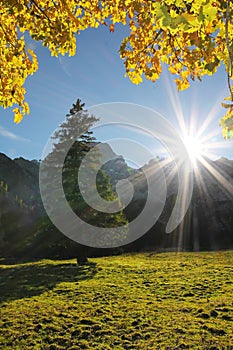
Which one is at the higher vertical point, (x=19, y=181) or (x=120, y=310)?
(x=19, y=181)

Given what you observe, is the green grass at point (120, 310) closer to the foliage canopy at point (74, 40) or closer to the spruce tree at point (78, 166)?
the spruce tree at point (78, 166)

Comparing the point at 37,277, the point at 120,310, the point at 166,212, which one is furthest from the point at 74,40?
the point at 166,212

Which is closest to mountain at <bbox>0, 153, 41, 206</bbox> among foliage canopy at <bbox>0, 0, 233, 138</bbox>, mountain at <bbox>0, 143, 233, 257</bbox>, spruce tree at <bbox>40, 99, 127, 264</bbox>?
mountain at <bbox>0, 143, 233, 257</bbox>

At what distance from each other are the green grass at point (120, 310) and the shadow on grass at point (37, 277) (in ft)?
0.19

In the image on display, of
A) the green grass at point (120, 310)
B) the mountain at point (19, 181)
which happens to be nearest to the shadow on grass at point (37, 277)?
the green grass at point (120, 310)

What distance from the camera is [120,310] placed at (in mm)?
10453

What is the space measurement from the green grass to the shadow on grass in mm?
56

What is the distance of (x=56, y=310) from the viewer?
10.8 m

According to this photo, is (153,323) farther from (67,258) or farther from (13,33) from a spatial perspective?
(67,258)

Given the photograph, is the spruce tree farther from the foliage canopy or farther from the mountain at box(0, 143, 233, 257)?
the foliage canopy

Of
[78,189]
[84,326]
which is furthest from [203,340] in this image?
[78,189]

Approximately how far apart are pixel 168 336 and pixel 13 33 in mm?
8543

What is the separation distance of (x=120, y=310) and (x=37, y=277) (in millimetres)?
8188

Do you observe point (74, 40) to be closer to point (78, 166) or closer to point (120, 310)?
point (120, 310)
